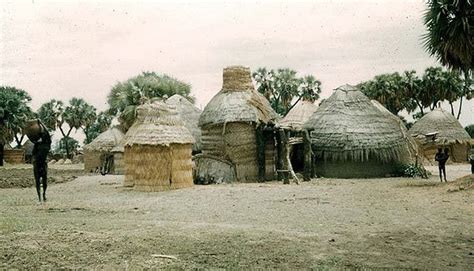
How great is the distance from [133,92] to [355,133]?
48.6 ft

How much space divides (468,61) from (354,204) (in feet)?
24.7

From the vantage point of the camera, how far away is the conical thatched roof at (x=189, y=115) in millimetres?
26078

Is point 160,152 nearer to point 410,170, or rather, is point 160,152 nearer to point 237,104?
point 237,104

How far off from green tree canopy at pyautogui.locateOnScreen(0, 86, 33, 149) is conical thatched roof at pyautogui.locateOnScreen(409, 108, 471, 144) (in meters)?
31.0

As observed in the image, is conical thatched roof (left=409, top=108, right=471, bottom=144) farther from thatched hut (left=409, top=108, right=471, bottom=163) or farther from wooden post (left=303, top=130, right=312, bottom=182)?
wooden post (left=303, top=130, right=312, bottom=182)

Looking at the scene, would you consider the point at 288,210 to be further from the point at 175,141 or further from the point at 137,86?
the point at 137,86

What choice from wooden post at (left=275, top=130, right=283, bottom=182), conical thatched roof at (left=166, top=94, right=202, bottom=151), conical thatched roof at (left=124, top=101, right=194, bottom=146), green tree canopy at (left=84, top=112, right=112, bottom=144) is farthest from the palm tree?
green tree canopy at (left=84, top=112, right=112, bottom=144)

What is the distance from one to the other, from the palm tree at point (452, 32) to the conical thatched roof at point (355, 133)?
659 cm

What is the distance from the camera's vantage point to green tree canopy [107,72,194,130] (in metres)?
31.2

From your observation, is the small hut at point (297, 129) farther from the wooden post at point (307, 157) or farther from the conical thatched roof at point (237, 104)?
the conical thatched roof at point (237, 104)

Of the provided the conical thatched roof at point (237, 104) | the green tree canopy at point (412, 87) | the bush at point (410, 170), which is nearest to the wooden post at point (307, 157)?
the conical thatched roof at point (237, 104)

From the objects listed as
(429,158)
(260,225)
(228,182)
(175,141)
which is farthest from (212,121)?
(429,158)

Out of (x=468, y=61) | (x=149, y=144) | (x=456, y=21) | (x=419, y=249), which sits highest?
(x=456, y=21)

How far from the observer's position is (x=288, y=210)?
35.9 ft
